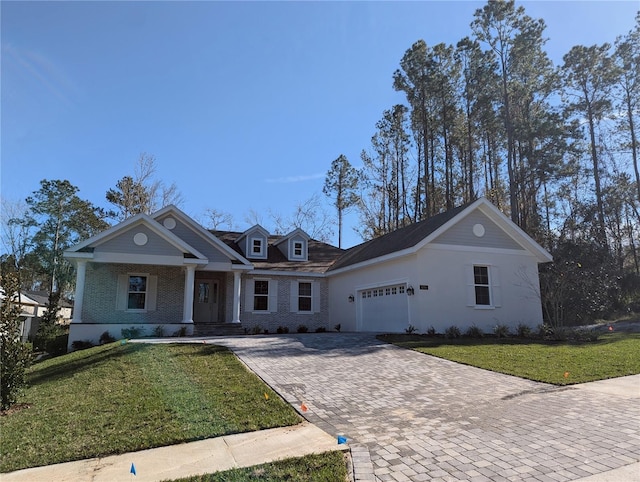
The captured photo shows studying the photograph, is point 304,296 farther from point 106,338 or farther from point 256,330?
point 106,338

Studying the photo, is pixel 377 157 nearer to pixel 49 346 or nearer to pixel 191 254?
pixel 191 254

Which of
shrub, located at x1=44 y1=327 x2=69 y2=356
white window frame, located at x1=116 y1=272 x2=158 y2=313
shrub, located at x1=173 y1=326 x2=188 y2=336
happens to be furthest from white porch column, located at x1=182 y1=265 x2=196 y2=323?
shrub, located at x1=44 y1=327 x2=69 y2=356

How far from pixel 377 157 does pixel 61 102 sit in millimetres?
26029

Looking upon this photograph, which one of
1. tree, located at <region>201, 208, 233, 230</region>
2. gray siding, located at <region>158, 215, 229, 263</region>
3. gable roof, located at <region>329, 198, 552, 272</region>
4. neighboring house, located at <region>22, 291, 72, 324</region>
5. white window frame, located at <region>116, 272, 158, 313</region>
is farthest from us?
tree, located at <region>201, 208, 233, 230</region>

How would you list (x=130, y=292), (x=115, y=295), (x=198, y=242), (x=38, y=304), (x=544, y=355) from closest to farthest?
1. (x=544, y=355)
2. (x=115, y=295)
3. (x=130, y=292)
4. (x=198, y=242)
5. (x=38, y=304)

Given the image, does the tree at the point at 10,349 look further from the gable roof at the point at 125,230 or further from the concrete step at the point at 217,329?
the concrete step at the point at 217,329

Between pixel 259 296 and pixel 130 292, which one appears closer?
pixel 130 292

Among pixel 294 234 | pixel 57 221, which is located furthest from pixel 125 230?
pixel 57 221

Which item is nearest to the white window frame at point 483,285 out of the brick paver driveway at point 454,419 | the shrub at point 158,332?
the brick paver driveway at point 454,419

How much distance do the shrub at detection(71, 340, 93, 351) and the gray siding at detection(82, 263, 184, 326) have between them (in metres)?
1.02

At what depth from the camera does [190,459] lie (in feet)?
15.7

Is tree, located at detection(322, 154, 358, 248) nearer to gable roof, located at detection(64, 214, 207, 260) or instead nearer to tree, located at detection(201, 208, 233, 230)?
tree, located at detection(201, 208, 233, 230)

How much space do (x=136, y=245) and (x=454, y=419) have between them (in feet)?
46.0

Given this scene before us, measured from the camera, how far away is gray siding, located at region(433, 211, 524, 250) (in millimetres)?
16422
